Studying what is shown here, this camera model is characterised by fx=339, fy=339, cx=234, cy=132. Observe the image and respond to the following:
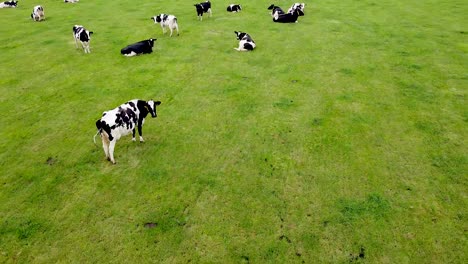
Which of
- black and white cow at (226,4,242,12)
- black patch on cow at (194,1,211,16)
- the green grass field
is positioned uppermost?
black patch on cow at (194,1,211,16)

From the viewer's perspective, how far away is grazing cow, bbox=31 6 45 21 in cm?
2314

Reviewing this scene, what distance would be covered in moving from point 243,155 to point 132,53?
9.90 metres

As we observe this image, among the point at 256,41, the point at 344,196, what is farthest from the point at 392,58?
the point at 344,196

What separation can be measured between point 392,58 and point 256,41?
676cm

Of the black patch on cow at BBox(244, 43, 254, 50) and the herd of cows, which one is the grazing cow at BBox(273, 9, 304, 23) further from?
the black patch on cow at BBox(244, 43, 254, 50)

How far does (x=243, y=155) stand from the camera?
9242 millimetres

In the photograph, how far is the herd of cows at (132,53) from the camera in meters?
8.56

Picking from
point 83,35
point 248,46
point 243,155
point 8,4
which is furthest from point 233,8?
point 8,4

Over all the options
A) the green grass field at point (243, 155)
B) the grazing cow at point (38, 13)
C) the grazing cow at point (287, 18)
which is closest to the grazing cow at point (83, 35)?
the green grass field at point (243, 155)

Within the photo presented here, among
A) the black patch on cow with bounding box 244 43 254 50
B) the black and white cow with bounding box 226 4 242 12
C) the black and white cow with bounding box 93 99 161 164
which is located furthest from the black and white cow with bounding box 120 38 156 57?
the black and white cow with bounding box 226 4 242 12

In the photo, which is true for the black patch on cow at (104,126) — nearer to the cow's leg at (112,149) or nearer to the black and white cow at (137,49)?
the cow's leg at (112,149)

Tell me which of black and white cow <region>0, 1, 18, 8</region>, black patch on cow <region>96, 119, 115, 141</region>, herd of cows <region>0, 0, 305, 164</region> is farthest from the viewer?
black and white cow <region>0, 1, 18, 8</region>

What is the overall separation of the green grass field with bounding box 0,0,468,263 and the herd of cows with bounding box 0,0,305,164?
2.02 feet

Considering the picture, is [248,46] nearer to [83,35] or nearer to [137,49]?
[137,49]
